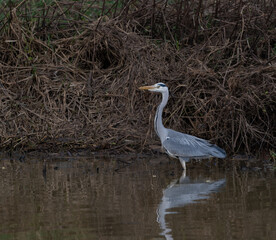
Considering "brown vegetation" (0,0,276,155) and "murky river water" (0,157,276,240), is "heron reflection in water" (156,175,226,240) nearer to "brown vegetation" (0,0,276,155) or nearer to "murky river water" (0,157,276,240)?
"murky river water" (0,157,276,240)

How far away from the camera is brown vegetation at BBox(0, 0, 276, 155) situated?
30.9ft

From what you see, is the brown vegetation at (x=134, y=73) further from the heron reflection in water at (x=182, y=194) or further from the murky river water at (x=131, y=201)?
the heron reflection in water at (x=182, y=194)

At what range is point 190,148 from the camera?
27.3 feet

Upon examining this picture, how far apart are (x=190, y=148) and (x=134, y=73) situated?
2.69m

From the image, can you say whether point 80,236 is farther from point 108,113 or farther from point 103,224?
point 108,113

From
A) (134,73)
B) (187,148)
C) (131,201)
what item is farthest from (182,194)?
(134,73)

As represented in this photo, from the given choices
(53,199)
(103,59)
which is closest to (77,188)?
(53,199)

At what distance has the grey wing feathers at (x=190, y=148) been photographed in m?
8.24

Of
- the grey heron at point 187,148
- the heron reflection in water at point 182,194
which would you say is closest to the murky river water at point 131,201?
the heron reflection in water at point 182,194

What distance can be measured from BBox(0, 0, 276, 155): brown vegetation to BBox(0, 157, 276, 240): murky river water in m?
1.23

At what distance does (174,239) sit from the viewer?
4461 millimetres

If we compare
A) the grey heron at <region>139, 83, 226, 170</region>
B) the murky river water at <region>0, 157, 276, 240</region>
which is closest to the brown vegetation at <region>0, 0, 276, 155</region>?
the grey heron at <region>139, 83, 226, 170</region>

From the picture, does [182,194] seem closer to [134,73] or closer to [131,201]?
[131,201]

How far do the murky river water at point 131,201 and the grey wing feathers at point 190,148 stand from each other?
26 cm
